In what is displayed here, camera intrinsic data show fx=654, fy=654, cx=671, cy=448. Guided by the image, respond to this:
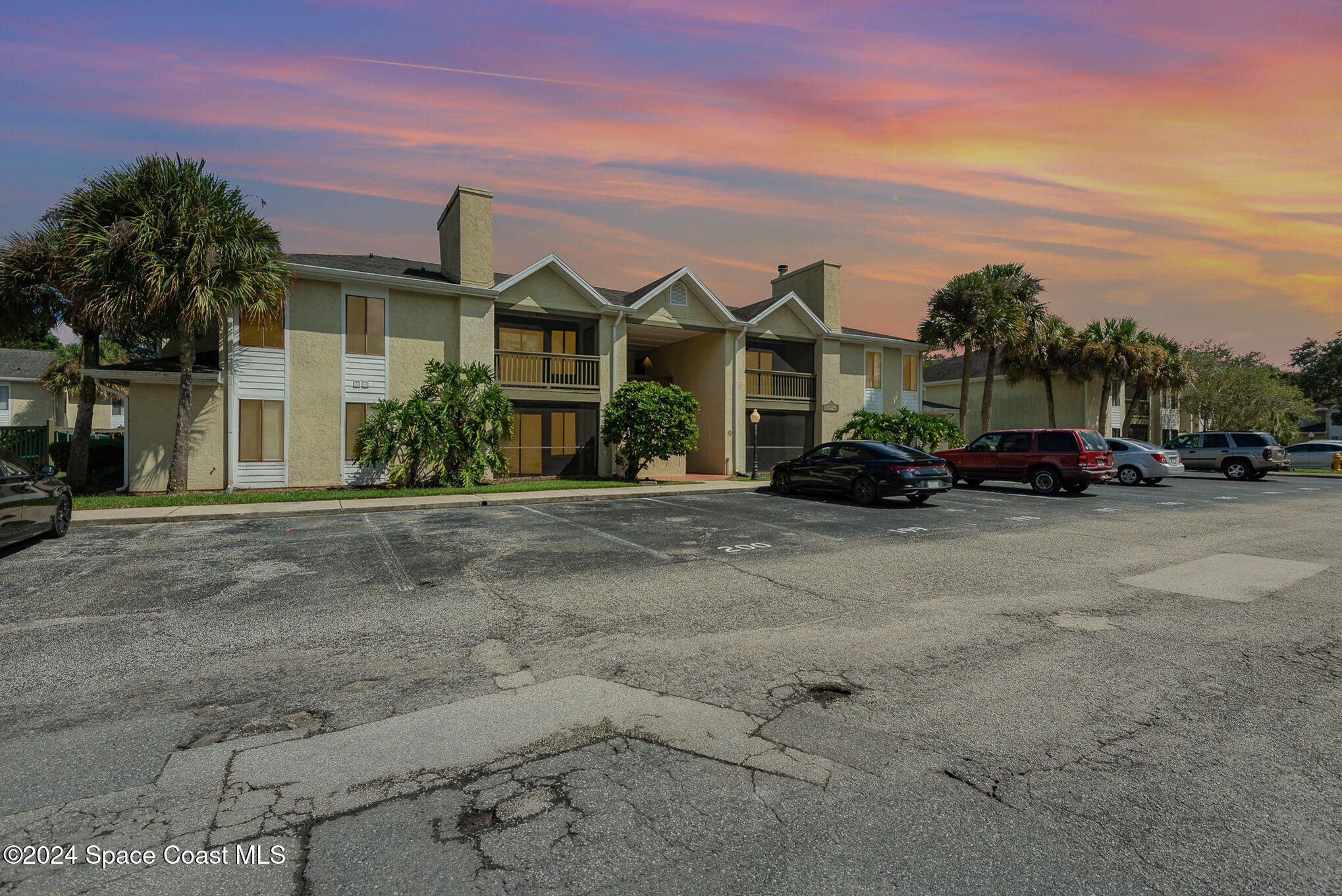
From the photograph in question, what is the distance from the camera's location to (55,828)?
2812 mm

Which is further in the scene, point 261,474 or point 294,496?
point 261,474

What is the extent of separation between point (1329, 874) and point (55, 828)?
5234 millimetres

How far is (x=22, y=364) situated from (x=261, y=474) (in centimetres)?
3373

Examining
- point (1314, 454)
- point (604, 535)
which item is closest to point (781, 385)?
point (604, 535)

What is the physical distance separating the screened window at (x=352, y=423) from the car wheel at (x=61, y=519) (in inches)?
322

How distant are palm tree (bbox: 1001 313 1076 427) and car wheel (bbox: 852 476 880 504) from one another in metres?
22.8

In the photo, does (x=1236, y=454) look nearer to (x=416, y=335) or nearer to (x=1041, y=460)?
(x=1041, y=460)

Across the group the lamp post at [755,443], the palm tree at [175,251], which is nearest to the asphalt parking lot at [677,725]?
the palm tree at [175,251]

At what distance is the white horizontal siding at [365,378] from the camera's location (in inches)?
738

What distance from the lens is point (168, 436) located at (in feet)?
56.1

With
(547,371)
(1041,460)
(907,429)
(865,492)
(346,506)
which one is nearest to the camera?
(346,506)

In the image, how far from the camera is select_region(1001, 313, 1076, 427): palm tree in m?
35.0

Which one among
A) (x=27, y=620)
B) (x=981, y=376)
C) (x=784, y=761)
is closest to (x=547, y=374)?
(x=27, y=620)

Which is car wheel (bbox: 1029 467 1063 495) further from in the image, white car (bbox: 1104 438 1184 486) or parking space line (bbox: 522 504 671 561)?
parking space line (bbox: 522 504 671 561)
